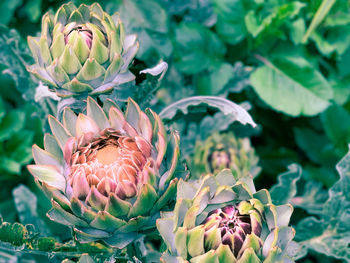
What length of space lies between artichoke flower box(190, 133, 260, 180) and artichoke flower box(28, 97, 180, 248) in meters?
0.34

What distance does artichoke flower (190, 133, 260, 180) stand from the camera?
91 centimetres

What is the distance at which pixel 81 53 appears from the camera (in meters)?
0.60

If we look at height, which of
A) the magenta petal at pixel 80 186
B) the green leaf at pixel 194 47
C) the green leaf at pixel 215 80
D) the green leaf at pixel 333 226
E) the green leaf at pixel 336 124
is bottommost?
the green leaf at pixel 333 226

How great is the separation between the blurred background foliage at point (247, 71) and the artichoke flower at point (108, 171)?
1.22ft

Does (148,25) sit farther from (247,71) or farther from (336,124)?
(336,124)

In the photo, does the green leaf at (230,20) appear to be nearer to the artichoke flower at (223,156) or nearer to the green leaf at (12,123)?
the artichoke flower at (223,156)

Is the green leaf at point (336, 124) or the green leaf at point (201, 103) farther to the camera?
the green leaf at point (336, 124)

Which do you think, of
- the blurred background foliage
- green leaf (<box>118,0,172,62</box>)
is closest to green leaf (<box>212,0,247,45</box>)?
the blurred background foliage

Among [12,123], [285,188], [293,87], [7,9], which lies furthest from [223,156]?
[7,9]

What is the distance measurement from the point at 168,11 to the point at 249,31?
198 mm

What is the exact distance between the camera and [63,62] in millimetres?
602

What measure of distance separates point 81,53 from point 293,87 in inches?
22.6

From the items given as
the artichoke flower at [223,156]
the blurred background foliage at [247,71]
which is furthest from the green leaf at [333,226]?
the artichoke flower at [223,156]

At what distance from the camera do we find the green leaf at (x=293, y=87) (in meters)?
0.99
